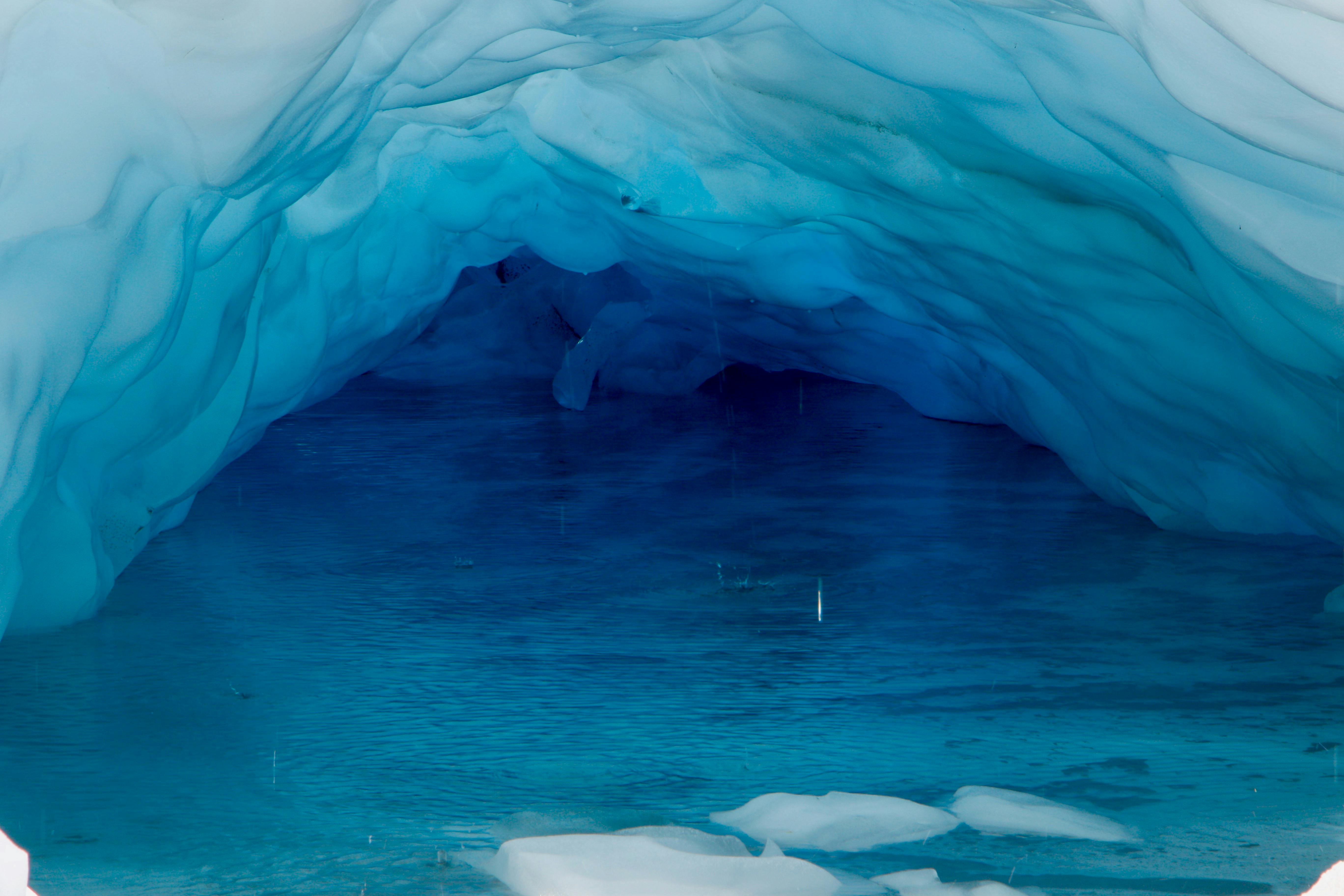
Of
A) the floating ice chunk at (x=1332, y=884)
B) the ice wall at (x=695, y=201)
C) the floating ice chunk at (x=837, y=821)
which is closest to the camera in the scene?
the floating ice chunk at (x=1332, y=884)

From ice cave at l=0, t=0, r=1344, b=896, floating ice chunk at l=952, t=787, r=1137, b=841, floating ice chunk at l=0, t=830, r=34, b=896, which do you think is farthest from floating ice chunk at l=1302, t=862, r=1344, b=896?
floating ice chunk at l=0, t=830, r=34, b=896

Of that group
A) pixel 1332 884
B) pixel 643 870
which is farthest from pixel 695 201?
pixel 1332 884

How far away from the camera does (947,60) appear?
126 inches

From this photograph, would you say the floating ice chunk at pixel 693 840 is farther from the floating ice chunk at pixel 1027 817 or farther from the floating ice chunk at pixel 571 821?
the floating ice chunk at pixel 1027 817

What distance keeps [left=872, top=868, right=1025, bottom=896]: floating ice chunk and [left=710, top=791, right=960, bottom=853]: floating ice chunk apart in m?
0.13

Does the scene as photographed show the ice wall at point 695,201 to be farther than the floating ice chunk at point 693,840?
Yes

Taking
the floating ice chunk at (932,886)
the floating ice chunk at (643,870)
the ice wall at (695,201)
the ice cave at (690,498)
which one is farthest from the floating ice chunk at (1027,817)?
the ice wall at (695,201)

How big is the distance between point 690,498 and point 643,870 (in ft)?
12.8

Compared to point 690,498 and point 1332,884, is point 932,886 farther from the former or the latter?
point 690,498

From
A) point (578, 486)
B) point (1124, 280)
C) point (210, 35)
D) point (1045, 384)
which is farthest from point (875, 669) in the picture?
point (578, 486)

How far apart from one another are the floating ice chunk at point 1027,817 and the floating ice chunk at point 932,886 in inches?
9.3

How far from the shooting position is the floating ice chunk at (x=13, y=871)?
1.58 metres

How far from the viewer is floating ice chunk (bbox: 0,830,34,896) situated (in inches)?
62.3

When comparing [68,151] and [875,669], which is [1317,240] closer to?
[875,669]
